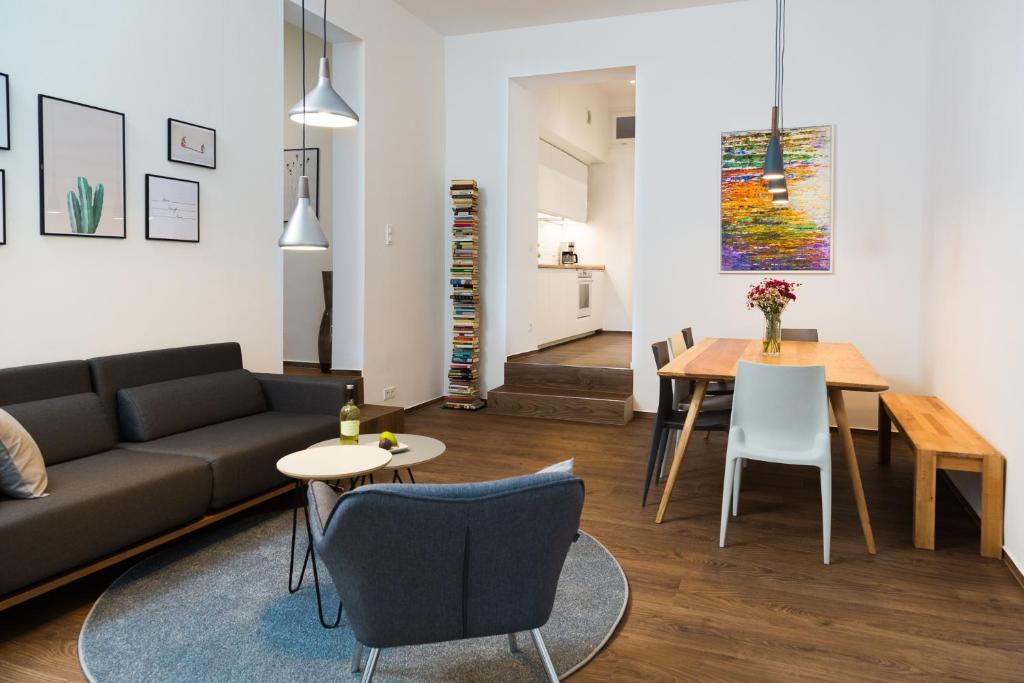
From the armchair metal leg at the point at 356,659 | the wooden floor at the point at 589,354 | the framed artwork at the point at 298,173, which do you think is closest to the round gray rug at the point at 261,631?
the armchair metal leg at the point at 356,659

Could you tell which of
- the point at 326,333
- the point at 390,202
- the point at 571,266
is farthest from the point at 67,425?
the point at 571,266

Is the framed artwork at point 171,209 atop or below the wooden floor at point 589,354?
atop

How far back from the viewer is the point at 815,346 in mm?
4680

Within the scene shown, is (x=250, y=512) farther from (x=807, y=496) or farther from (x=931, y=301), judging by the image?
(x=931, y=301)

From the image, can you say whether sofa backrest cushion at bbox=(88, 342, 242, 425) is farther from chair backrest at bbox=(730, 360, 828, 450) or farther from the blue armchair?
chair backrest at bbox=(730, 360, 828, 450)

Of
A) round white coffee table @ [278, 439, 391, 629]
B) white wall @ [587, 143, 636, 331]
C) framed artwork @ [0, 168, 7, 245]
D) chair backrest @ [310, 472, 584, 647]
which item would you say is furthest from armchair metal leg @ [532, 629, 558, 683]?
white wall @ [587, 143, 636, 331]

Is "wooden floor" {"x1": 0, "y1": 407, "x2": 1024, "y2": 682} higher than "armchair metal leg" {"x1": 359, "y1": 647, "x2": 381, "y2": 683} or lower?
lower

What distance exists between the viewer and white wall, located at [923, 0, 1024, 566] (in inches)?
121

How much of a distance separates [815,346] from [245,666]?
3.78 m

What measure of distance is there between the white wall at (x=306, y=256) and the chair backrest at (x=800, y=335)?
3978 millimetres

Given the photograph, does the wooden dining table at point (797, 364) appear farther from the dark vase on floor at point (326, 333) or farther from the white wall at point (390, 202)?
the dark vase on floor at point (326, 333)

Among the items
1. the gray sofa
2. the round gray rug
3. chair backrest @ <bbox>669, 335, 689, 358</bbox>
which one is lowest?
Answer: the round gray rug

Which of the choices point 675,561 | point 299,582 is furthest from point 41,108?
point 675,561

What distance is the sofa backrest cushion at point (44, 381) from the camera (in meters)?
2.99
